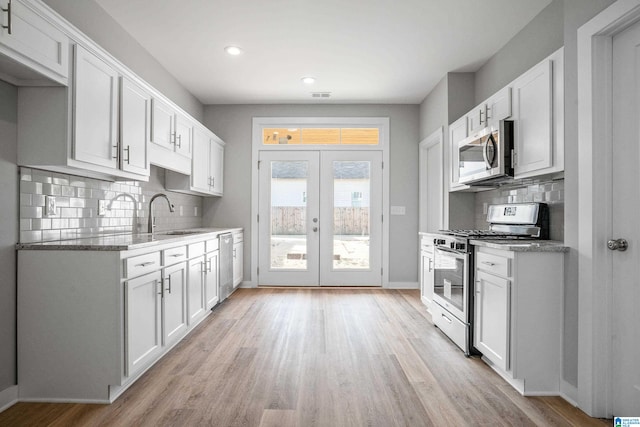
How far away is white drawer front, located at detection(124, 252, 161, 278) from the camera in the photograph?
2.14m

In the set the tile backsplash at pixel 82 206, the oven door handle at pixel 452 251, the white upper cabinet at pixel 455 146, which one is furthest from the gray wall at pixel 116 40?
the oven door handle at pixel 452 251

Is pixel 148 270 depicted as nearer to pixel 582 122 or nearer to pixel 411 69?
pixel 582 122

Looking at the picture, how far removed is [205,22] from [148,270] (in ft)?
6.90

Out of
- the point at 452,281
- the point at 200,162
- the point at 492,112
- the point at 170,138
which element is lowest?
the point at 452,281

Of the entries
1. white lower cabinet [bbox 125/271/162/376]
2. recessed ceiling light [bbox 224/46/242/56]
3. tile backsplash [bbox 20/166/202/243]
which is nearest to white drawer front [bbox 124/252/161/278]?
white lower cabinet [bbox 125/271/162/376]

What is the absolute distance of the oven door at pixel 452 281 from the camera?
2.81 meters

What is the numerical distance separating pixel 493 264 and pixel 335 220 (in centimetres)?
298

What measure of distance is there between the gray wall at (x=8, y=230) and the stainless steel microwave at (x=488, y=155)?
317 cm

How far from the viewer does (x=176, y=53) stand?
3.66 meters

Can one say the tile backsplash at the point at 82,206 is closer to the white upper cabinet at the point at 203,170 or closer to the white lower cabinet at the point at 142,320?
the white upper cabinet at the point at 203,170

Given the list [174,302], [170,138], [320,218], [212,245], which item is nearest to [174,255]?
[174,302]

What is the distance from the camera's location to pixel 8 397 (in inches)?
78.8

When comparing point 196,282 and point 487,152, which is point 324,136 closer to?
point 487,152

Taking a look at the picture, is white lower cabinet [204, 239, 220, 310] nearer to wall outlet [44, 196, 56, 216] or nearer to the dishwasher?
the dishwasher
